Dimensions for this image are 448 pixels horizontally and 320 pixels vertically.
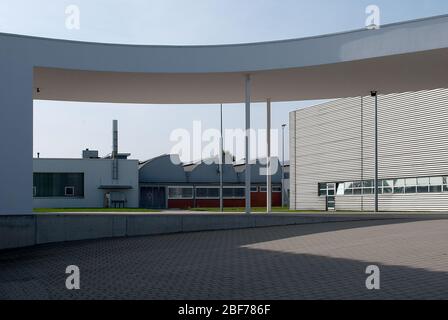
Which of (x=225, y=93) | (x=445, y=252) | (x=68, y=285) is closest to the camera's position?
(x=68, y=285)

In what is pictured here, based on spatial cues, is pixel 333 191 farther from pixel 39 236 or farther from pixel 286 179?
pixel 39 236

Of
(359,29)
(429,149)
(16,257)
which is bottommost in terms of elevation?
(16,257)

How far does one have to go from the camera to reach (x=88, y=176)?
49.3 meters

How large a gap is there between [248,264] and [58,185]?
40152mm

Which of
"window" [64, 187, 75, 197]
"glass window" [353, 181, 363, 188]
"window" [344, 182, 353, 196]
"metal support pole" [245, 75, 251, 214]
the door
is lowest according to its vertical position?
the door

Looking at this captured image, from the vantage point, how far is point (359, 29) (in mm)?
18625

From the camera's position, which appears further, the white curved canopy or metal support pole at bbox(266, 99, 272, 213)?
metal support pole at bbox(266, 99, 272, 213)

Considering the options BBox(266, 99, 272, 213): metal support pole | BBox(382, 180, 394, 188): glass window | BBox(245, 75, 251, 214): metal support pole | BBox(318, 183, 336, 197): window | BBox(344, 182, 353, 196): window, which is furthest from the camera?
BBox(318, 183, 336, 197): window

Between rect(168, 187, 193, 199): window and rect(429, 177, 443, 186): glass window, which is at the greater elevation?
rect(429, 177, 443, 186): glass window

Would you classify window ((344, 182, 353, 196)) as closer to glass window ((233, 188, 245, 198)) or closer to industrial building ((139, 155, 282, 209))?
industrial building ((139, 155, 282, 209))

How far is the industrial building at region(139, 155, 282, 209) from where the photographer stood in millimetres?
54781

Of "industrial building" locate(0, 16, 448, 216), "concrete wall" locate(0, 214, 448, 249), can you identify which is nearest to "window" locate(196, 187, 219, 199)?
"industrial building" locate(0, 16, 448, 216)
